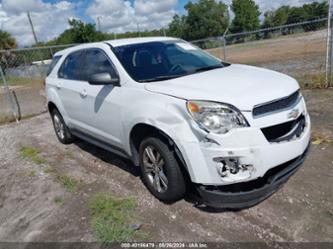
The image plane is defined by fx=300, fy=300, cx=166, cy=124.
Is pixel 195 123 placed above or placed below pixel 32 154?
above

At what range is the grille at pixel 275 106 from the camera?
267 centimetres

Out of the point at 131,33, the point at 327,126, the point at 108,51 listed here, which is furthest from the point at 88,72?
the point at 131,33

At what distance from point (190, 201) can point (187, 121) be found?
3.68 ft

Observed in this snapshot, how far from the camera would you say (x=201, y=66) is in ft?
12.8

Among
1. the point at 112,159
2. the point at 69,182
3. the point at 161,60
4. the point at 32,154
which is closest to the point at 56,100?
the point at 32,154

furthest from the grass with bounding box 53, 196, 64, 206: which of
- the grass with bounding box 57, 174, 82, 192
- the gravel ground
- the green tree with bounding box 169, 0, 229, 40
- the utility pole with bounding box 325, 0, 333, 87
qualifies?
the green tree with bounding box 169, 0, 229, 40

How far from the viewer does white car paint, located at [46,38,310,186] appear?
8.54 feet

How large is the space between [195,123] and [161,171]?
0.83 m

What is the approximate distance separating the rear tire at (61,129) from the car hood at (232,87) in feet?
9.83

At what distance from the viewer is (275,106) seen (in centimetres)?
280

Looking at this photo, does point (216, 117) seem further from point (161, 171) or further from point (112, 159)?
point (112, 159)

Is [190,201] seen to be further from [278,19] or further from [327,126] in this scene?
[278,19]

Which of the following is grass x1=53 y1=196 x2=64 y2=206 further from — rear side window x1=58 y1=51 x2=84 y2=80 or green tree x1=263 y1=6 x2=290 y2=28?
green tree x1=263 y1=6 x2=290 y2=28

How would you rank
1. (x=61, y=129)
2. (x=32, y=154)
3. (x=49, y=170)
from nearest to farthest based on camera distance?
(x=49, y=170) → (x=32, y=154) → (x=61, y=129)
